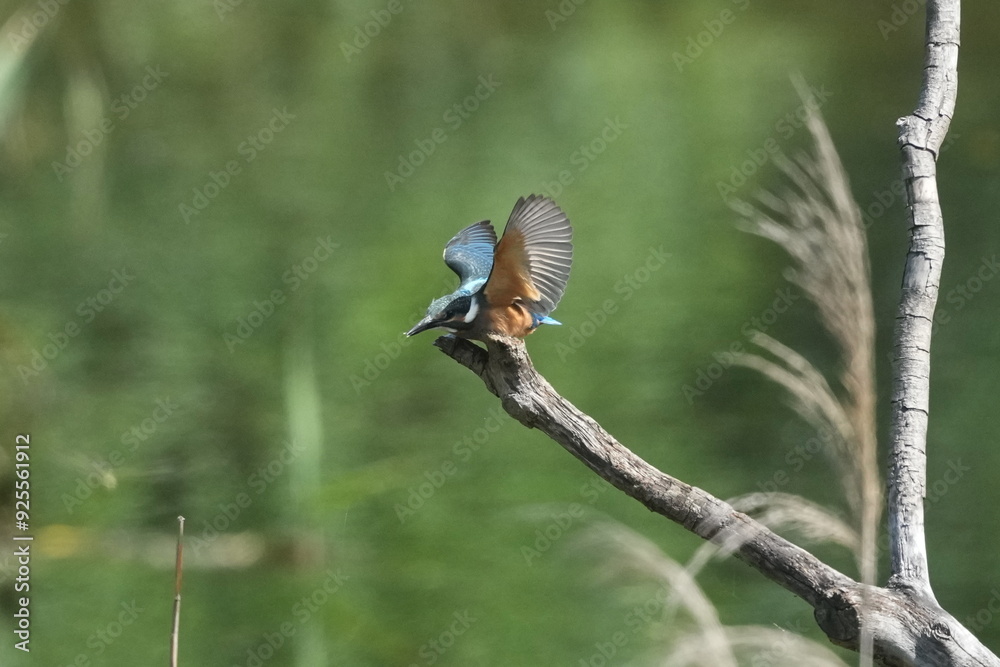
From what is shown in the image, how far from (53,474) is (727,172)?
160 centimetres

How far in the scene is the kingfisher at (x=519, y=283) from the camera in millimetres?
979

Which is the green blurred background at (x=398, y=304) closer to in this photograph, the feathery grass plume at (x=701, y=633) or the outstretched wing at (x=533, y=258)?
the outstretched wing at (x=533, y=258)

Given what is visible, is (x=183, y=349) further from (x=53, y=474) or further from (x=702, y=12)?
(x=702, y=12)

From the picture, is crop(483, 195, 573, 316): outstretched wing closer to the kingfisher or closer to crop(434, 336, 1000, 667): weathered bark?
the kingfisher

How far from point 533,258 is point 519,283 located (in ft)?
0.14

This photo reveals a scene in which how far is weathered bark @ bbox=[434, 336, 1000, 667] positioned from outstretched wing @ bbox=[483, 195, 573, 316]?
0.54 feet

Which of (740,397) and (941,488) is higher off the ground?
(740,397)

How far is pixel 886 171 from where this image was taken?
222 cm

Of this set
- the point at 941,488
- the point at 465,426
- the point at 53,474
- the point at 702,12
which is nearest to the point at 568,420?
the point at 465,426

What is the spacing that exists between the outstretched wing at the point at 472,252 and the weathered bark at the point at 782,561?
1.11ft

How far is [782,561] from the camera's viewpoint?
2.57 ft

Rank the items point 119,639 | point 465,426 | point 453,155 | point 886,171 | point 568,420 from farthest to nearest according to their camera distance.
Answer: point 453,155, point 886,171, point 465,426, point 119,639, point 568,420

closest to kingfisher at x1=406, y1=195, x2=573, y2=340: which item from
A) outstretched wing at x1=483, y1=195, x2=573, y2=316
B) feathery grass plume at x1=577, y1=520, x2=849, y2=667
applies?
outstretched wing at x1=483, y1=195, x2=573, y2=316

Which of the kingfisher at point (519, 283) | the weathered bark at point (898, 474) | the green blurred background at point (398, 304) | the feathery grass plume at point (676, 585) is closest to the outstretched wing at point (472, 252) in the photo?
the kingfisher at point (519, 283)
